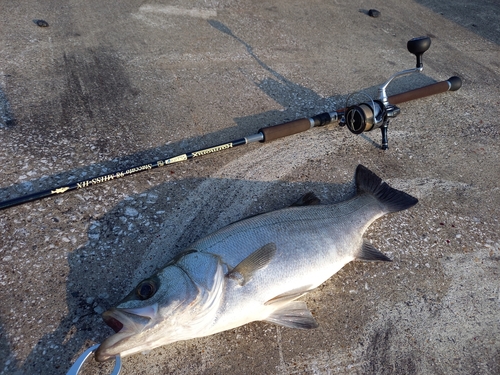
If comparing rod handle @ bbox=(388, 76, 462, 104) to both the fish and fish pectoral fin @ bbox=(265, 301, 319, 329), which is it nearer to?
the fish

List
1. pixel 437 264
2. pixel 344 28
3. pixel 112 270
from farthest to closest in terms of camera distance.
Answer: pixel 344 28, pixel 437 264, pixel 112 270

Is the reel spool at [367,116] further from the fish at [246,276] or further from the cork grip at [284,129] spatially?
the fish at [246,276]

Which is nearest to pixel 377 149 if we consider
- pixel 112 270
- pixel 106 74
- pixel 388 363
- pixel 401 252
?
pixel 401 252

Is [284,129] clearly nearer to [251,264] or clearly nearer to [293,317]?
[251,264]

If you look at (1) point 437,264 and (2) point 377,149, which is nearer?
(1) point 437,264

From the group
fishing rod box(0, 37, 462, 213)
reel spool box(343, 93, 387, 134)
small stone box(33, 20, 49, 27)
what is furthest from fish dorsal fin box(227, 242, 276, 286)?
small stone box(33, 20, 49, 27)

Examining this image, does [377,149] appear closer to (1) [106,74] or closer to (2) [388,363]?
(2) [388,363]

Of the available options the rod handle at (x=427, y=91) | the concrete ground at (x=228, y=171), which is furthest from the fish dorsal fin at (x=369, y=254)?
the rod handle at (x=427, y=91)
